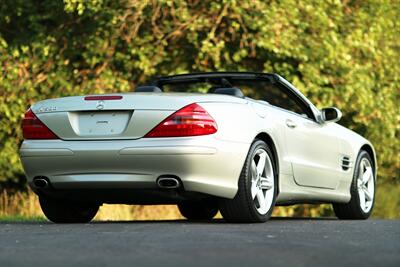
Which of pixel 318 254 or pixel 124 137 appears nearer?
pixel 318 254

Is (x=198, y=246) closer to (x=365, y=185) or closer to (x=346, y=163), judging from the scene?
(x=346, y=163)

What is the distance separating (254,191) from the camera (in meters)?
8.09

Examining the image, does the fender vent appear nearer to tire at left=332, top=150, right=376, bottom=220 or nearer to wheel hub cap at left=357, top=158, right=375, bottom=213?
tire at left=332, top=150, right=376, bottom=220

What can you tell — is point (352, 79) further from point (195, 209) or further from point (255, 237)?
point (255, 237)

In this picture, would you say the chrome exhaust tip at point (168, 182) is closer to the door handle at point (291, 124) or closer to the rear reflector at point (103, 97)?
the rear reflector at point (103, 97)

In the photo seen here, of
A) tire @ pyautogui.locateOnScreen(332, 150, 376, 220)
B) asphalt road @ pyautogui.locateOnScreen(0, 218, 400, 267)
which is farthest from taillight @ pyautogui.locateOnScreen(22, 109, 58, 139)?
tire @ pyautogui.locateOnScreen(332, 150, 376, 220)

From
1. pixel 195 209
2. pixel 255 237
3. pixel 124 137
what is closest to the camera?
pixel 255 237

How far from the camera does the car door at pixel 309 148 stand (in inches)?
350

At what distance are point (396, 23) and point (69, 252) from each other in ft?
44.8

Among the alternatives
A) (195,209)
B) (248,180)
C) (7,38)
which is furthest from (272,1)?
(248,180)

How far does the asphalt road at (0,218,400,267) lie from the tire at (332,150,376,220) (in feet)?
8.77

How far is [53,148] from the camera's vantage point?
7.90 meters

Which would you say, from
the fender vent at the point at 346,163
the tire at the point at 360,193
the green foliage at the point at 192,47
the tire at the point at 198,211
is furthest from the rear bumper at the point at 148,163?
the green foliage at the point at 192,47

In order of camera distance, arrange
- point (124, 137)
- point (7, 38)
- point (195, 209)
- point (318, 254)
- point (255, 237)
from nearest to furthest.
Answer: point (318, 254) < point (255, 237) < point (124, 137) < point (195, 209) < point (7, 38)
